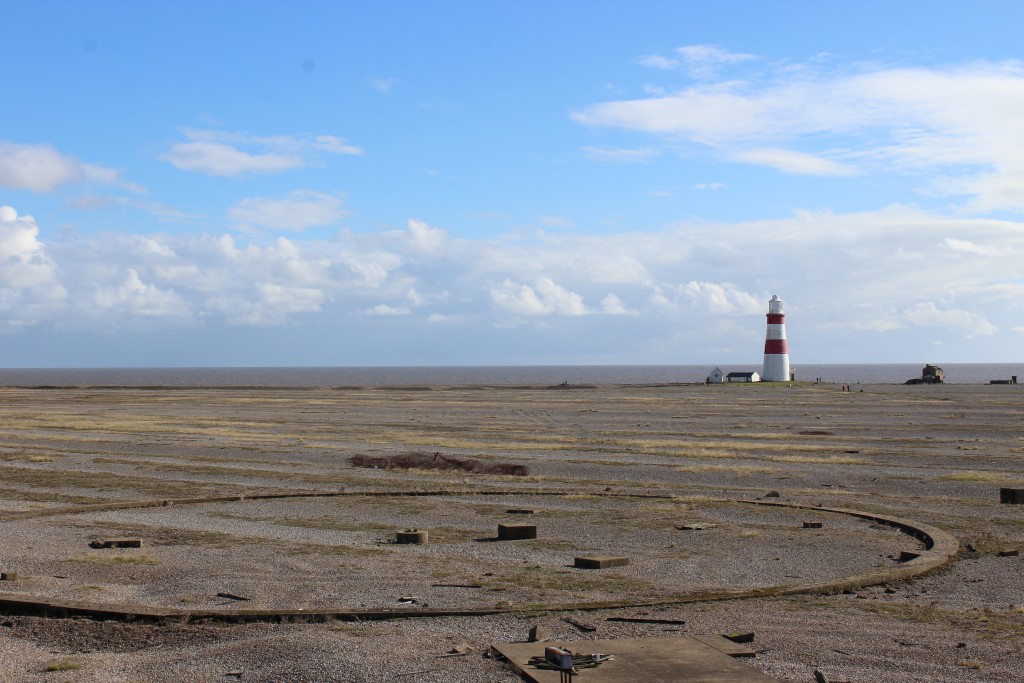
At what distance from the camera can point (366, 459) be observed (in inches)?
1043

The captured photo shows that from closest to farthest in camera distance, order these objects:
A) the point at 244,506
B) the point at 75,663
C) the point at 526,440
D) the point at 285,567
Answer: the point at 75,663 < the point at 285,567 < the point at 244,506 < the point at 526,440

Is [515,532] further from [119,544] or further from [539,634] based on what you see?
[539,634]

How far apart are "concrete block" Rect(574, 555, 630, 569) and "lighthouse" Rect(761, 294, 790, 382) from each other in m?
91.0

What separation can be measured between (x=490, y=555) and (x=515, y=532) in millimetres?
1220

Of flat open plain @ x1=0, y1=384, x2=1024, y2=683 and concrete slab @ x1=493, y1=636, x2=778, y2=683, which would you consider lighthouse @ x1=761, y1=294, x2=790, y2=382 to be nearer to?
flat open plain @ x1=0, y1=384, x2=1024, y2=683

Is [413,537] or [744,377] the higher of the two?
[744,377]

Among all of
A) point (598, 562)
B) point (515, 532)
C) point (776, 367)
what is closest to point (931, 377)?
point (776, 367)

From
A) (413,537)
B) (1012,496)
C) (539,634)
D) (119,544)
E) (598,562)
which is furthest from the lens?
(1012,496)

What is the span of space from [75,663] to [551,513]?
961cm

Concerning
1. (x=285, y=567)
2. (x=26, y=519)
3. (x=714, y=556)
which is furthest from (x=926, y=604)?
(x=26, y=519)

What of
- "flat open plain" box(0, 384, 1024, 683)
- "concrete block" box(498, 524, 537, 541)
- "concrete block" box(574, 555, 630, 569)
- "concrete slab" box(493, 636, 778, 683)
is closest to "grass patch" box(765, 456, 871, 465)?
"flat open plain" box(0, 384, 1024, 683)

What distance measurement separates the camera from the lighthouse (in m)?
101

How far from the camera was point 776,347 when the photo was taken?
101875 mm

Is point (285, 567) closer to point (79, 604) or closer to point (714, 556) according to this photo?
point (79, 604)
